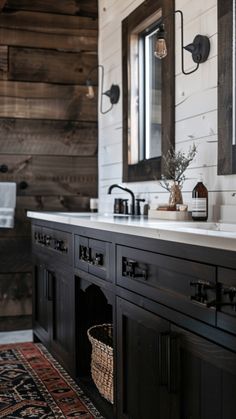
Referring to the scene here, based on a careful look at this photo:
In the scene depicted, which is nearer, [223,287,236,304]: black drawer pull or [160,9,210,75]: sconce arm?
[223,287,236,304]: black drawer pull

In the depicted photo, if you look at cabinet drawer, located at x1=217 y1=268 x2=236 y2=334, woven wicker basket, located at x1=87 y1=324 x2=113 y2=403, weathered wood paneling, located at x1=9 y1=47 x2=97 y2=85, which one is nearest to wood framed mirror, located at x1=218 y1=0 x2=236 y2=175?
woven wicker basket, located at x1=87 y1=324 x2=113 y2=403

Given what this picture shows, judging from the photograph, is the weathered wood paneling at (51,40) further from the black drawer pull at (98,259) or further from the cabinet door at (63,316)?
the black drawer pull at (98,259)

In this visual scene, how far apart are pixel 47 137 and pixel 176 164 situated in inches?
67.8

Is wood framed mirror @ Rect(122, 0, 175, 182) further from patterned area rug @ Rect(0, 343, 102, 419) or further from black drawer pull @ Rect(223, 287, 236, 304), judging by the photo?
black drawer pull @ Rect(223, 287, 236, 304)

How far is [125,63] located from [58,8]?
2.96ft

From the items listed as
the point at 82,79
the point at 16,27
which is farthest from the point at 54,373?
the point at 16,27

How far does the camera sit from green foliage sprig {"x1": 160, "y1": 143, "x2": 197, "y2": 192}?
261 cm

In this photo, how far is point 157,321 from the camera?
1725 mm

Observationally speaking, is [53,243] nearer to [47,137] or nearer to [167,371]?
[47,137]

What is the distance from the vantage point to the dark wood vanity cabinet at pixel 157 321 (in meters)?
1.37

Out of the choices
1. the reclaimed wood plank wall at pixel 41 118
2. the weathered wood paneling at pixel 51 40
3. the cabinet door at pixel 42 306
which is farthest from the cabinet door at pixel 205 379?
the weathered wood paneling at pixel 51 40

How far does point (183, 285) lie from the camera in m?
1.55

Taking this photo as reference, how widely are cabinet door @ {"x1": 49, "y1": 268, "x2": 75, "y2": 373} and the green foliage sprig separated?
69 centimetres

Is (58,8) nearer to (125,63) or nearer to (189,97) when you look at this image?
(125,63)
